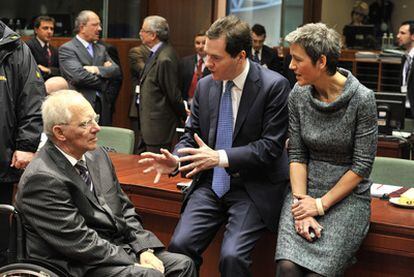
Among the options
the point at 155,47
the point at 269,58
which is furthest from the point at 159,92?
the point at 269,58

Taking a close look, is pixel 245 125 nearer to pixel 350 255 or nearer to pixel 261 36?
pixel 350 255

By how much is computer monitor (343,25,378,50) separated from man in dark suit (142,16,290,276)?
30.0 feet

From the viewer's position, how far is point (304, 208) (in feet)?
11.2

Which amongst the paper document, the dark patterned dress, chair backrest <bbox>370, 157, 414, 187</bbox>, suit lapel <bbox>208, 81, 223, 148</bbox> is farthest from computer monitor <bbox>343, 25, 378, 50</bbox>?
the dark patterned dress

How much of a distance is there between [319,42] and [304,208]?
2.35 feet

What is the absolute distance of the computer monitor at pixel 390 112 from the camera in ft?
22.4

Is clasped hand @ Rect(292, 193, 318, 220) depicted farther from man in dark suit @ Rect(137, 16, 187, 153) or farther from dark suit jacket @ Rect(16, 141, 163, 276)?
man in dark suit @ Rect(137, 16, 187, 153)

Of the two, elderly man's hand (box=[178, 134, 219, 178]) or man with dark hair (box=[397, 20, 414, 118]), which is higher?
man with dark hair (box=[397, 20, 414, 118])

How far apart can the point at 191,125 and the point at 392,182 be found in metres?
1.16

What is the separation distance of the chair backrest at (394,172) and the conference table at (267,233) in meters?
0.39

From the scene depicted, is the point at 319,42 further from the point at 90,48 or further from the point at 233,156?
the point at 90,48

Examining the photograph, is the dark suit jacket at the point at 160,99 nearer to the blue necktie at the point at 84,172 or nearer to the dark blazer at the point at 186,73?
the dark blazer at the point at 186,73

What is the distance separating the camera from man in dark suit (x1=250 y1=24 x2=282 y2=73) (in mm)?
9258

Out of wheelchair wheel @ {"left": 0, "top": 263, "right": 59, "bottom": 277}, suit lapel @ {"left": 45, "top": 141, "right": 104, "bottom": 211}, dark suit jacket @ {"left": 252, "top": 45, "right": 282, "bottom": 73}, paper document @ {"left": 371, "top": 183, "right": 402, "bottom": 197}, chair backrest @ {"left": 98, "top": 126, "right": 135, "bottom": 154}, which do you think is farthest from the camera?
dark suit jacket @ {"left": 252, "top": 45, "right": 282, "bottom": 73}
